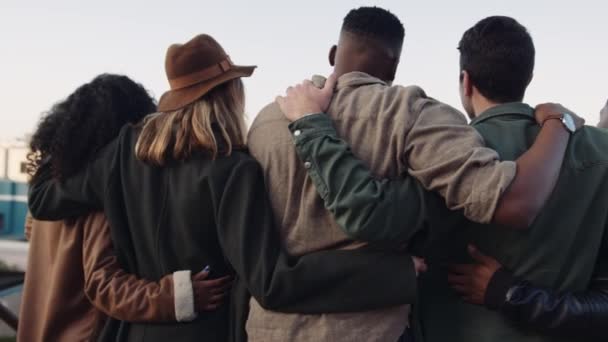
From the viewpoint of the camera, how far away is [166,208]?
2.07 meters

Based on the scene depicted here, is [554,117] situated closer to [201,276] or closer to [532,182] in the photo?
[532,182]

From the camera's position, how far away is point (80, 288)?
252 centimetres

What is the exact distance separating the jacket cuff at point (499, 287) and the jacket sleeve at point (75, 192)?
1.29 meters

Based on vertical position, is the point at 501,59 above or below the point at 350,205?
above

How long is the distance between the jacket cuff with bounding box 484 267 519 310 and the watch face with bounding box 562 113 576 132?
0.47 meters

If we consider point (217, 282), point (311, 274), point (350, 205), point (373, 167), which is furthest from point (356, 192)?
point (217, 282)

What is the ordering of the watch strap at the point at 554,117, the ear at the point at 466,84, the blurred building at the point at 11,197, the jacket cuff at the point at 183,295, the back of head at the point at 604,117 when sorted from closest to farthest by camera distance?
the watch strap at the point at 554,117, the jacket cuff at the point at 183,295, the ear at the point at 466,84, the back of head at the point at 604,117, the blurred building at the point at 11,197

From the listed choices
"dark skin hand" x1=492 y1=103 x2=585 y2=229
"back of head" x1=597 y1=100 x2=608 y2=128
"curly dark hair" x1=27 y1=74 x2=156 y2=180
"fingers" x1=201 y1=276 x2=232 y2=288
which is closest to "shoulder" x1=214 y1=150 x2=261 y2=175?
"fingers" x1=201 y1=276 x2=232 y2=288

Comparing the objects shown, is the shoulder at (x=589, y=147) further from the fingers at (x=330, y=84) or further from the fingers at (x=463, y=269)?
the fingers at (x=330, y=84)

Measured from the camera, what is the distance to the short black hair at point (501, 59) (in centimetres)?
208

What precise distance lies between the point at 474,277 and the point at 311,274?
524mm

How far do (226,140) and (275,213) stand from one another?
29 centimetres

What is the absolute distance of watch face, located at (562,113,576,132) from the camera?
1940 millimetres

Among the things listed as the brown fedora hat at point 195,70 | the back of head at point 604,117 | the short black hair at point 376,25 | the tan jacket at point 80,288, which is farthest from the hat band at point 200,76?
the back of head at point 604,117
